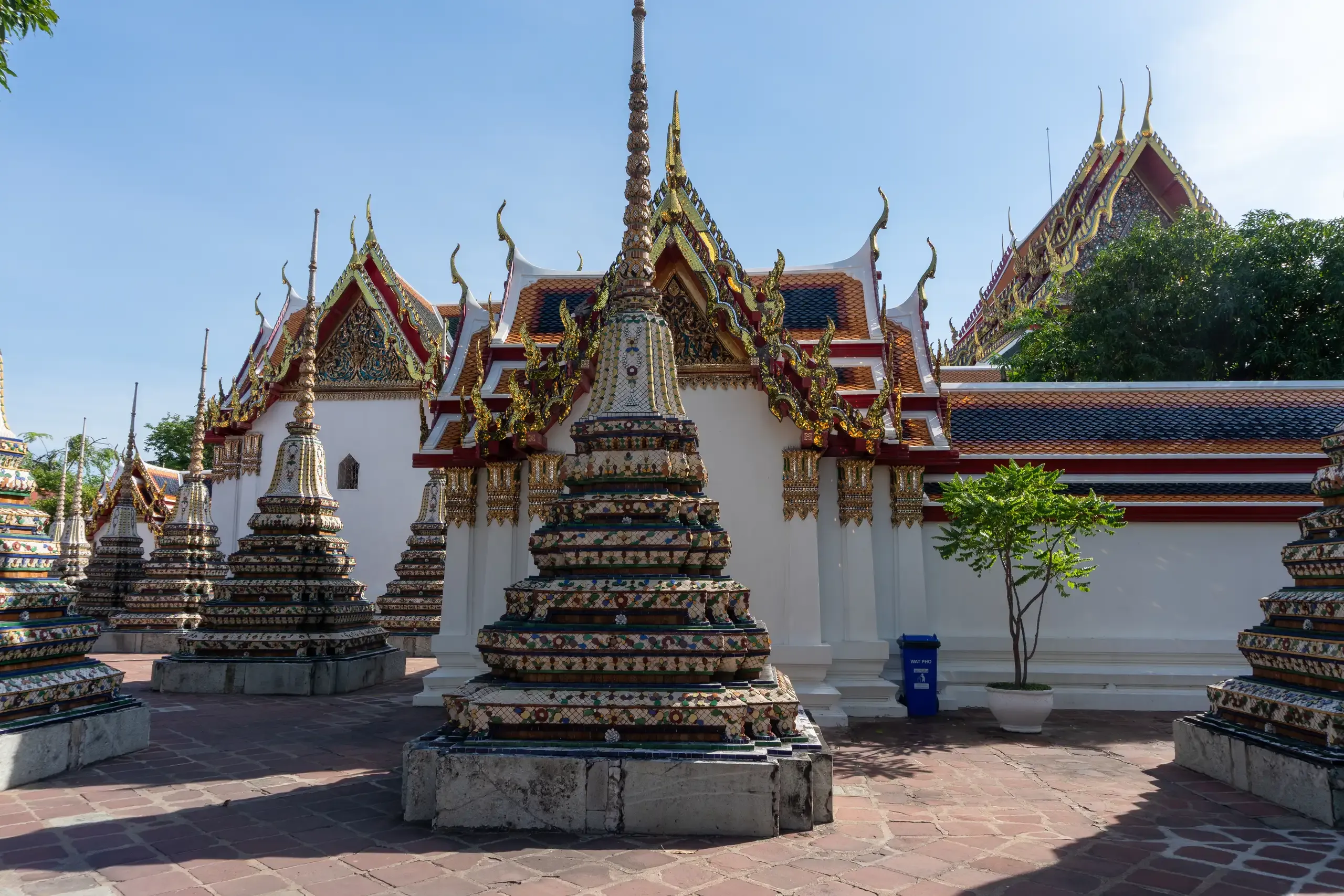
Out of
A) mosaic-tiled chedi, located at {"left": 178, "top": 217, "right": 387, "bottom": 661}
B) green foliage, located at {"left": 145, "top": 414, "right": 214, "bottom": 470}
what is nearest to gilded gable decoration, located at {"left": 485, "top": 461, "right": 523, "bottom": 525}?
mosaic-tiled chedi, located at {"left": 178, "top": 217, "right": 387, "bottom": 661}

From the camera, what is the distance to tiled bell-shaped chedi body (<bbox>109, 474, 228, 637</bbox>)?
1695cm

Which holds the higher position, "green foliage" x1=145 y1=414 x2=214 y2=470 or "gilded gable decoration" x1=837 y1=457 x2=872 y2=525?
"green foliage" x1=145 y1=414 x2=214 y2=470

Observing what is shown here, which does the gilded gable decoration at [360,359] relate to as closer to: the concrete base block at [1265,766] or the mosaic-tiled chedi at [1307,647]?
the concrete base block at [1265,766]

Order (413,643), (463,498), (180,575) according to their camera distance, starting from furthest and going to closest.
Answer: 1. (180,575)
2. (413,643)
3. (463,498)

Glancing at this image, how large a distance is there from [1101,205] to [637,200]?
866 inches

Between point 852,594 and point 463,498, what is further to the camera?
point 463,498

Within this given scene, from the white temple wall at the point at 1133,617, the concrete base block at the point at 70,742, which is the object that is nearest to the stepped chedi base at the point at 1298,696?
the white temple wall at the point at 1133,617

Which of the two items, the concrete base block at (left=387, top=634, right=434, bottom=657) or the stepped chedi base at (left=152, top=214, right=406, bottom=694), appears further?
the concrete base block at (left=387, top=634, right=434, bottom=657)

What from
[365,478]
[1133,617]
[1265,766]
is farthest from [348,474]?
[1265,766]

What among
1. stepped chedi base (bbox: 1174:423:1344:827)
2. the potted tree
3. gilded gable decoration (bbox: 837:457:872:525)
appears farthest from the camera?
gilded gable decoration (bbox: 837:457:872:525)

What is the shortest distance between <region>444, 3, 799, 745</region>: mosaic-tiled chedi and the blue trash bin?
13.9 ft

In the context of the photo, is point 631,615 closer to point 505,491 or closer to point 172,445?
point 505,491

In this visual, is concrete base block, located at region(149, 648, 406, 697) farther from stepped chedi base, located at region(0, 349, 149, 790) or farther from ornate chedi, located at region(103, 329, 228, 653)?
ornate chedi, located at region(103, 329, 228, 653)

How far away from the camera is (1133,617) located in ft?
36.2
